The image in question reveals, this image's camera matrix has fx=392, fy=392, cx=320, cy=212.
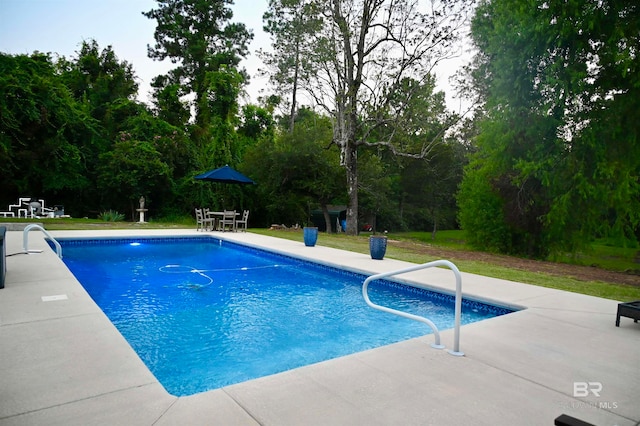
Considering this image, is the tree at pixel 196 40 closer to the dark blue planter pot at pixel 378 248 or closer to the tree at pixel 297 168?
the tree at pixel 297 168

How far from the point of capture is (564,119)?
9422mm

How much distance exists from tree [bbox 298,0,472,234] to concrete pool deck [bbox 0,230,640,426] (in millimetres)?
12278

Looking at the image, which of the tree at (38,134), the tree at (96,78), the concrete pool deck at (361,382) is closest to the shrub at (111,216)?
the tree at (38,134)

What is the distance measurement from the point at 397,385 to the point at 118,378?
1794mm

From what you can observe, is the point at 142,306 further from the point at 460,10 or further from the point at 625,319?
the point at 460,10

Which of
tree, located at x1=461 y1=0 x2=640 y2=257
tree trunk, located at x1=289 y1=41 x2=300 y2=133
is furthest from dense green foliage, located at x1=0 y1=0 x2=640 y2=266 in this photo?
tree trunk, located at x1=289 y1=41 x2=300 y2=133

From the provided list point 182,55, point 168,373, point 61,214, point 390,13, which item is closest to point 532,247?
point 390,13

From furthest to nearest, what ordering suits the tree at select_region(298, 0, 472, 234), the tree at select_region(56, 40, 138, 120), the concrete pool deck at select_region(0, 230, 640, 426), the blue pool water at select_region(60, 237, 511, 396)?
the tree at select_region(56, 40, 138, 120)
the tree at select_region(298, 0, 472, 234)
the blue pool water at select_region(60, 237, 511, 396)
the concrete pool deck at select_region(0, 230, 640, 426)

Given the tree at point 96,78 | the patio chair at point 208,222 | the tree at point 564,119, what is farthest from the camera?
the tree at point 96,78

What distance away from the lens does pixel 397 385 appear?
2.51m

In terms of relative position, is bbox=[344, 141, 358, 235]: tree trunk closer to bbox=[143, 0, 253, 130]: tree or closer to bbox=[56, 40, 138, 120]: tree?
bbox=[143, 0, 253, 130]: tree

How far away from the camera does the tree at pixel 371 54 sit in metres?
14.5

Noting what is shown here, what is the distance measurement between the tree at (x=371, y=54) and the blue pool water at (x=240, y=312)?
340 inches

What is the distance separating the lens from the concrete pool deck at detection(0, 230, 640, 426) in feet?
6.93
